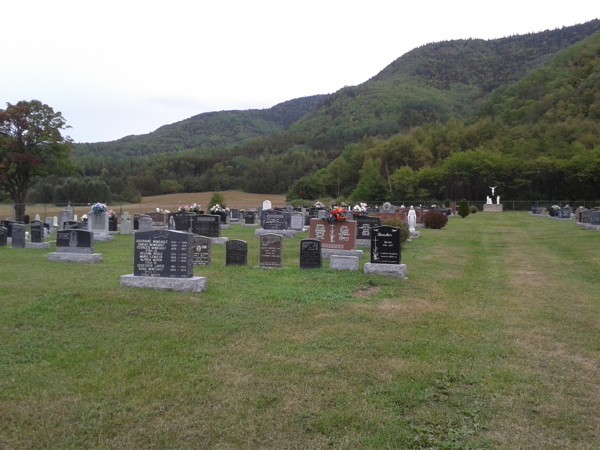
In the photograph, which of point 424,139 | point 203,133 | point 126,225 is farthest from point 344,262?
point 203,133

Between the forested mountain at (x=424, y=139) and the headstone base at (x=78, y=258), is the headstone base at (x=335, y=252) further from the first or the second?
the forested mountain at (x=424, y=139)

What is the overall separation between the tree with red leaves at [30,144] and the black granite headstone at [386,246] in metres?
28.0

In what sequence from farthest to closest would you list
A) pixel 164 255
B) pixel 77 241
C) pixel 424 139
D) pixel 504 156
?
pixel 424 139 < pixel 504 156 < pixel 77 241 < pixel 164 255

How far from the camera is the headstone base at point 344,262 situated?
13.1 meters

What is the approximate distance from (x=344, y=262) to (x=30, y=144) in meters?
29.5

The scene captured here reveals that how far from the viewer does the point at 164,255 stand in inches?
391

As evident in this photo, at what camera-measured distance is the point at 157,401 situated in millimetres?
4816

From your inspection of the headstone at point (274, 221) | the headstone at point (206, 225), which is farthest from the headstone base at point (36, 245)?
the headstone at point (274, 221)

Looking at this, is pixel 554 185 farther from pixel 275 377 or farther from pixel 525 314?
pixel 275 377

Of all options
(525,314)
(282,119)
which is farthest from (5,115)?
(282,119)

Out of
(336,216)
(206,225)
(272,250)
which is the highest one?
(336,216)

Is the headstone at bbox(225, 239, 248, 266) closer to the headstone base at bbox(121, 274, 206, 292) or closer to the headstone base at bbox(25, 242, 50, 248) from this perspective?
the headstone base at bbox(121, 274, 206, 292)

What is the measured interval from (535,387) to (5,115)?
119ft

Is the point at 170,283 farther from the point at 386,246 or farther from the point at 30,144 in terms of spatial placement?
the point at 30,144
